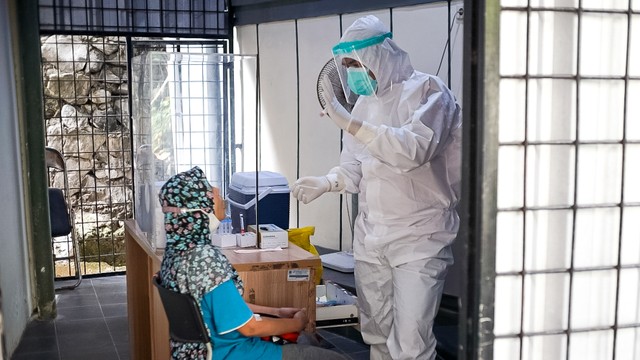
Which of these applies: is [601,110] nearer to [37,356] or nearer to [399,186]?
[399,186]

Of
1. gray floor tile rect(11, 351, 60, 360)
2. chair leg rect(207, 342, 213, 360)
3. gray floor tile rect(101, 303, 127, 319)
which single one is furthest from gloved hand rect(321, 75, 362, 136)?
gray floor tile rect(101, 303, 127, 319)

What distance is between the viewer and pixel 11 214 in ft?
15.0

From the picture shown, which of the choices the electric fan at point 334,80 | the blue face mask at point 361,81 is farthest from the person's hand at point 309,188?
the blue face mask at point 361,81

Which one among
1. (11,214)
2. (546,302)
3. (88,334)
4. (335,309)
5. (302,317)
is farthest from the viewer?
(88,334)

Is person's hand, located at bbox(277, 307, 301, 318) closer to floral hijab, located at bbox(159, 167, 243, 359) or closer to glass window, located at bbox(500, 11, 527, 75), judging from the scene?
floral hijab, located at bbox(159, 167, 243, 359)

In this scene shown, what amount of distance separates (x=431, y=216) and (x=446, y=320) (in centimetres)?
102

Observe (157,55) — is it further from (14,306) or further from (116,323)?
(116,323)

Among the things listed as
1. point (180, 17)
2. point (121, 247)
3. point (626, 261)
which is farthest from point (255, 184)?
point (121, 247)

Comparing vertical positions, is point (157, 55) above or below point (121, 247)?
above

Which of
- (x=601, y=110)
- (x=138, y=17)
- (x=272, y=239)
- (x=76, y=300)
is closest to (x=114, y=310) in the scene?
(x=76, y=300)

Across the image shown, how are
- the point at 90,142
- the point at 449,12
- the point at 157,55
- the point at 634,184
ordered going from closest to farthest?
the point at 634,184, the point at 157,55, the point at 449,12, the point at 90,142

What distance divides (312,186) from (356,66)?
64 cm

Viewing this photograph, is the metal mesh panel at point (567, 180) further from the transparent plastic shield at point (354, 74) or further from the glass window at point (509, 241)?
the transparent plastic shield at point (354, 74)

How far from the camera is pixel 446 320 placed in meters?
4.32
